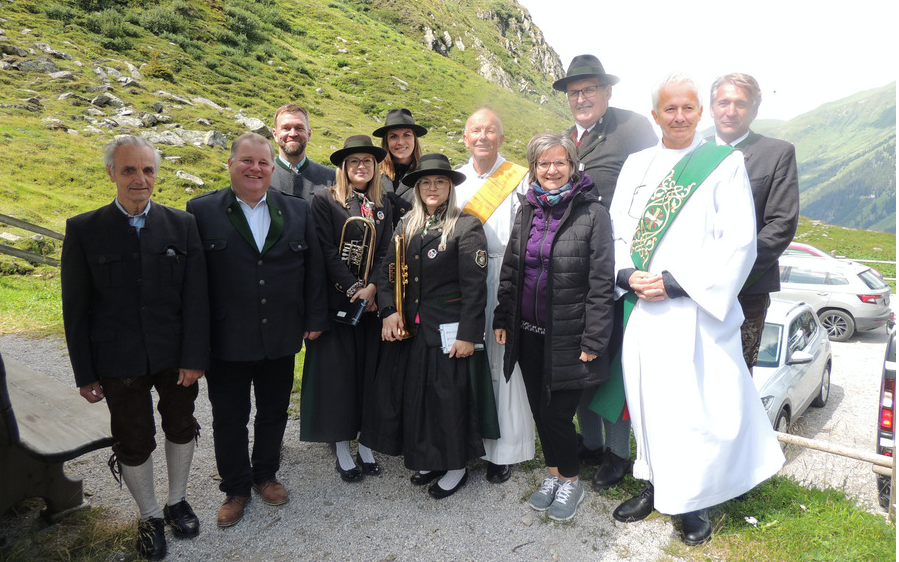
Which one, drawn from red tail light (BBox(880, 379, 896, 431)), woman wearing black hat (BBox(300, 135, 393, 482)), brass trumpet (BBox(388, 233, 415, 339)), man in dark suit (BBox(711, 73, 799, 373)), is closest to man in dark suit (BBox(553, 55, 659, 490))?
man in dark suit (BBox(711, 73, 799, 373))

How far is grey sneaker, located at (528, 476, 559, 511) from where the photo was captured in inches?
130

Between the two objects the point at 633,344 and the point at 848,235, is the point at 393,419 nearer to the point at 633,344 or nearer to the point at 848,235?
the point at 633,344

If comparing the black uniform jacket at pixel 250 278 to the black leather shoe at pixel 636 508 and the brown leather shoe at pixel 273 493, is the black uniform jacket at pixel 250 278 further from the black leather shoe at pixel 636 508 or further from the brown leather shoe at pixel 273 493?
the black leather shoe at pixel 636 508

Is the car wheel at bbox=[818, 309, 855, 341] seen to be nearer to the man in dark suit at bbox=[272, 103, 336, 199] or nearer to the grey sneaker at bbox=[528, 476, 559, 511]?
the grey sneaker at bbox=[528, 476, 559, 511]

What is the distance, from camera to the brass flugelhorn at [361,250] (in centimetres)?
357

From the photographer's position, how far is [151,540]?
2848 millimetres

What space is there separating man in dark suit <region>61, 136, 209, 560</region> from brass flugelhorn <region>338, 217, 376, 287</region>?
939 mm

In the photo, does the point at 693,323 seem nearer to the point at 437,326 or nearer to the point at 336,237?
the point at 437,326

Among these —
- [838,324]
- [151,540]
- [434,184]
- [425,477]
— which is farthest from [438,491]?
[838,324]

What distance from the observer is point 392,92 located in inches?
1666

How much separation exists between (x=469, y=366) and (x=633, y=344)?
1050 millimetres

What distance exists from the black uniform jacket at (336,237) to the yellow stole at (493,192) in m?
0.67

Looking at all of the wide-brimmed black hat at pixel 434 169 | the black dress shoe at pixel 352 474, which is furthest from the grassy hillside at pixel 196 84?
the black dress shoe at pixel 352 474

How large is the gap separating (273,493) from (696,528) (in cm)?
263
